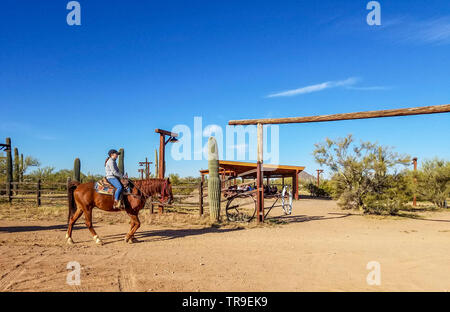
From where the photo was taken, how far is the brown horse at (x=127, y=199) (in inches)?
302

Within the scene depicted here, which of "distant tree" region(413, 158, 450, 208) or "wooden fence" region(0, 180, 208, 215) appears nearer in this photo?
"wooden fence" region(0, 180, 208, 215)

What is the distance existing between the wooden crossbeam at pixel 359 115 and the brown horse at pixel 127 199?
4544mm

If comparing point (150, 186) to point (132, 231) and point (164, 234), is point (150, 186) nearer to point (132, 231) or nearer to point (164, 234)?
point (132, 231)

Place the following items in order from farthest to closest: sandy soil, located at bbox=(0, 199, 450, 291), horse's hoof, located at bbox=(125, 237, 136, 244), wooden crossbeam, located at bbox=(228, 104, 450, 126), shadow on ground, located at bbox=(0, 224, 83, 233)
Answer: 1. shadow on ground, located at bbox=(0, 224, 83, 233)
2. wooden crossbeam, located at bbox=(228, 104, 450, 126)
3. horse's hoof, located at bbox=(125, 237, 136, 244)
4. sandy soil, located at bbox=(0, 199, 450, 291)

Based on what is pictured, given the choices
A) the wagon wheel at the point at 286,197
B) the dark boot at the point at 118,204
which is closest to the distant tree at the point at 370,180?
the wagon wheel at the point at 286,197

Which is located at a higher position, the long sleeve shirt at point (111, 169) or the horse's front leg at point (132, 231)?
the long sleeve shirt at point (111, 169)

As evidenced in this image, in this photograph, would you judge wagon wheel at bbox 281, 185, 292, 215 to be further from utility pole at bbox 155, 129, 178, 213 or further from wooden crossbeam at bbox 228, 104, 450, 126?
utility pole at bbox 155, 129, 178, 213

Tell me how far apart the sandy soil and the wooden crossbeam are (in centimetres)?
362

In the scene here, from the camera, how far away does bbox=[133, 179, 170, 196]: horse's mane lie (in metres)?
8.13

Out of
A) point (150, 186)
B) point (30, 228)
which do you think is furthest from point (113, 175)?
point (30, 228)

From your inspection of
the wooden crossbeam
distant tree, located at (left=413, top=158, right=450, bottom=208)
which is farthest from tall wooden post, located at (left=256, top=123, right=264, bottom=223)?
distant tree, located at (left=413, top=158, right=450, bottom=208)

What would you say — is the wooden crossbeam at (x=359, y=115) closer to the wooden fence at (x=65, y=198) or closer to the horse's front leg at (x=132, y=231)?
the wooden fence at (x=65, y=198)
